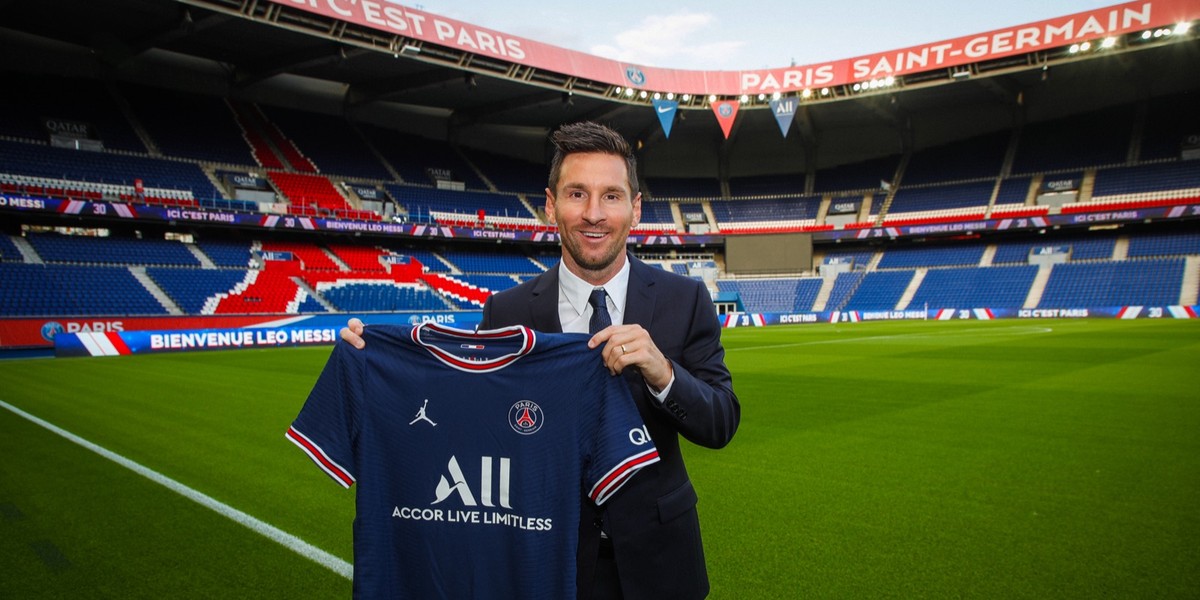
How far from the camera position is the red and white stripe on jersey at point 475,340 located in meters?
2.21

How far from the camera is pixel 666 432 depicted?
7.09ft

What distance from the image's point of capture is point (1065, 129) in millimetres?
41000

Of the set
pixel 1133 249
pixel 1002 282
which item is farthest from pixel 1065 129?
pixel 1002 282

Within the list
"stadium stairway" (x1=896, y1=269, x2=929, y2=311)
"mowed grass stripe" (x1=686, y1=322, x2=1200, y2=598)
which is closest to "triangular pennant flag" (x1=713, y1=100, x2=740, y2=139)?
"stadium stairway" (x1=896, y1=269, x2=929, y2=311)

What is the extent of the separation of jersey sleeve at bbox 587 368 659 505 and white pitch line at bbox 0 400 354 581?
2.39m

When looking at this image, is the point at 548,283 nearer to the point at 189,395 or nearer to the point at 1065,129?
the point at 189,395

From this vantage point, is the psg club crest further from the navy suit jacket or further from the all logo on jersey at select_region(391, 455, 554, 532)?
the navy suit jacket

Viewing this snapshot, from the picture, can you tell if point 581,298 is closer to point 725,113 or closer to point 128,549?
point 128,549

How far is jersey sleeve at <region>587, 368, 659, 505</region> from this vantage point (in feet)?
6.49

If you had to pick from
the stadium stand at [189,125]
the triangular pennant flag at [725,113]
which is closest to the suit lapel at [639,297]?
the triangular pennant flag at [725,113]

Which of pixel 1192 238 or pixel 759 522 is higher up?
pixel 1192 238

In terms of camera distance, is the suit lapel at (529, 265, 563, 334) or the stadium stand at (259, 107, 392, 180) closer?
the suit lapel at (529, 265, 563, 334)

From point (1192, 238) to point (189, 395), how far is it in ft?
153

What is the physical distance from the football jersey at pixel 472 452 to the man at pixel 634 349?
10 cm
